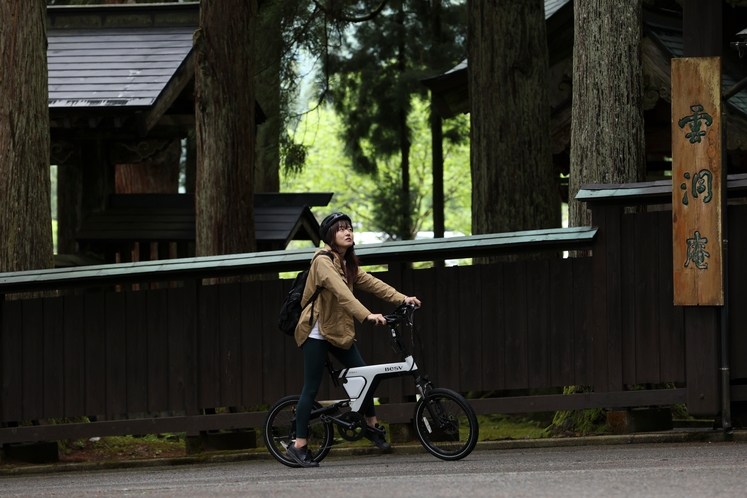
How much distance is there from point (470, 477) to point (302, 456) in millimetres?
1703

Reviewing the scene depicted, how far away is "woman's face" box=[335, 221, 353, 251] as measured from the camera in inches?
327

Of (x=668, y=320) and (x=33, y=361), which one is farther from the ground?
(x=668, y=320)

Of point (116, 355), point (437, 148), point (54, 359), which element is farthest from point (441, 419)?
point (437, 148)

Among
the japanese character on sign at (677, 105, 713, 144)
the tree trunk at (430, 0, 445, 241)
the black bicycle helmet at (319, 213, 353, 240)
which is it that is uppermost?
the tree trunk at (430, 0, 445, 241)

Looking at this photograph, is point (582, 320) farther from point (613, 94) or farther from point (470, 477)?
point (470, 477)

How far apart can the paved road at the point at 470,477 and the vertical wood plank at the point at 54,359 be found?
1.07 metres

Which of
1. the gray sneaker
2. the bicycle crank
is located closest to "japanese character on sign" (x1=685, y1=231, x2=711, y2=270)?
the bicycle crank

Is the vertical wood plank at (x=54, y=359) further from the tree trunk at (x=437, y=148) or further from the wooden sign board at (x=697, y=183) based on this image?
the tree trunk at (x=437, y=148)

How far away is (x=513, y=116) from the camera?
1370 cm

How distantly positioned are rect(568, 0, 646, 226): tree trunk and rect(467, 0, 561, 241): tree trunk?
3.12m

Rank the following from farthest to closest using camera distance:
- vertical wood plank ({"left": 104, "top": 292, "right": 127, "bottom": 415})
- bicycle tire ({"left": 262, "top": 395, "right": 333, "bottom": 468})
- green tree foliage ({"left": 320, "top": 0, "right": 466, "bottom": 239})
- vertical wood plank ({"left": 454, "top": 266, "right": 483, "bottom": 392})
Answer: green tree foliage ({"left": 320, "top": 0, "right": 466, "bottom": 239})
vertical wood plank ({"left": 104, "top": 292, "right": 127, "bottom": 415})
vertical wood plank ({"left": 454, "top": 266, "right": 483, "bottom": 392})
bicycle tire ({"left": 262, "top": 395, "right": 333, "bottom": 468})

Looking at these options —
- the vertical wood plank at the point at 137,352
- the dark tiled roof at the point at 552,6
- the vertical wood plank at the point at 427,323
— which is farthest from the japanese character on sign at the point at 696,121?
the dark tiled roof at the point at 552,6

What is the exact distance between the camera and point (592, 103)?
413 inches

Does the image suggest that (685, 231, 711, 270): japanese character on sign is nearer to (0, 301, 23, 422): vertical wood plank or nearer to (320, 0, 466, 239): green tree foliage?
(0, 301, 23, 422): vertical wood plank
